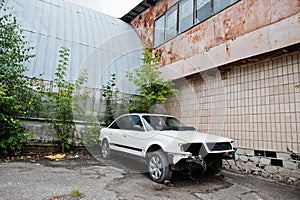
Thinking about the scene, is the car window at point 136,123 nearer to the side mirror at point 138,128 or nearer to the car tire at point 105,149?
the side mirror at point 138,128

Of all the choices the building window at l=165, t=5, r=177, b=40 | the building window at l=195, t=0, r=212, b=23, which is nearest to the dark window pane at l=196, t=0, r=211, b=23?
the building window at l=195, t=0, r=212, b=23

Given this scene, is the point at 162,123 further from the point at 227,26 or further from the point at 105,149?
the point at 227,26

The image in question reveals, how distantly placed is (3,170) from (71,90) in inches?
130

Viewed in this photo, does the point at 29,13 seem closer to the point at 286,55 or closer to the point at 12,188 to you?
the point at 12,188

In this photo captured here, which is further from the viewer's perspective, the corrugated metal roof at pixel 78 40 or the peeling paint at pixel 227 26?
the corrugated metal roof at pixel 78 40

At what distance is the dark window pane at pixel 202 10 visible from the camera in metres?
6.73

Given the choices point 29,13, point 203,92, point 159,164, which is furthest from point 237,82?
point 29,13

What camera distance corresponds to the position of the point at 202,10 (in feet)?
22.9

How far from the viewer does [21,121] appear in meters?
6.73

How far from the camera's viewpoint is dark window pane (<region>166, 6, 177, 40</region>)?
27.0ft

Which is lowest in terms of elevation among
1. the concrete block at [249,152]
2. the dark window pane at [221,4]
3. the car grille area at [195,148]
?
the concrete block at [249,152]

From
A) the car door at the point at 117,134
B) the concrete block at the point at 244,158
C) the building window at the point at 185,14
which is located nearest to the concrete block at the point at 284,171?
the concrete block at the point at 244,158

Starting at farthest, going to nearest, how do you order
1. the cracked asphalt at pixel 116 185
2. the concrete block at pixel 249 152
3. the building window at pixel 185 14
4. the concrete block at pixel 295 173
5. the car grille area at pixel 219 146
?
the building window at pixel 185 14
the concrete block at pixel 249 152
the concrete block at pixel 295 173
the car grille area at pixel 219 146
the cracked asphalt at pixel 116 185

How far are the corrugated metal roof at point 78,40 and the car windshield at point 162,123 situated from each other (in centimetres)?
400
